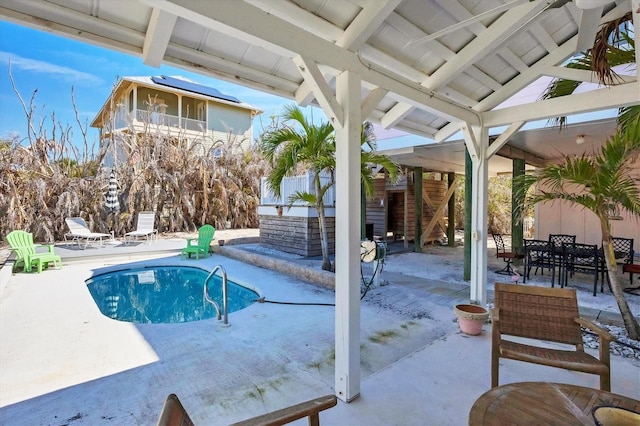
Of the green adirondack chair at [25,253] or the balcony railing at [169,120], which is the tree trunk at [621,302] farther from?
the balcony railing at [169,120]

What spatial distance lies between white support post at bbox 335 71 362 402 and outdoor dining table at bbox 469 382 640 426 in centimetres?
115

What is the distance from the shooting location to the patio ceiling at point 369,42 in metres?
2.08

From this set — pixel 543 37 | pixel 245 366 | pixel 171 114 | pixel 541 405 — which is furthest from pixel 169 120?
pixel 541 405

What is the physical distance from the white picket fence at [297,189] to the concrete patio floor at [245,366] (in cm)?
433

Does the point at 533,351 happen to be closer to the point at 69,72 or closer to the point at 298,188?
the point at 298,188

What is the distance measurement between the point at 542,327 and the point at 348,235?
1855mm

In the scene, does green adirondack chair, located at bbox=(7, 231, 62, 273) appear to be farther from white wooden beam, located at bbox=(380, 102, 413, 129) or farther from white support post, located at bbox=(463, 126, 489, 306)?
white support post, located at bbox=(463, 126, 489, 306)

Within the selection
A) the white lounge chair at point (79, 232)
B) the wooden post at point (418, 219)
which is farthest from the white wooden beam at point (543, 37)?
the white lounge chair at point (79, 232)

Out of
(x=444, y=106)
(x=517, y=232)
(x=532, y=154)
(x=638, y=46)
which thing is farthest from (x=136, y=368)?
(x=532, y=154)

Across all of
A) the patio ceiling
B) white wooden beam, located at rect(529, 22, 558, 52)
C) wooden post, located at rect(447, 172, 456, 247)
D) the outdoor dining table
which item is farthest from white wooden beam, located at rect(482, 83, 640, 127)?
wooden post, located at rect(447, 172, 456, 247)

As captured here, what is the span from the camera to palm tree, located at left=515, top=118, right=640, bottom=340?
3.49 m

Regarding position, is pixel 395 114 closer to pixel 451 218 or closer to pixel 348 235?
pixel 348 235

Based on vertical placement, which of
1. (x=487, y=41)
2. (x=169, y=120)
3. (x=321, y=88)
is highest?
(x=169, y=120)

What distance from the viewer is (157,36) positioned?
2203mm
